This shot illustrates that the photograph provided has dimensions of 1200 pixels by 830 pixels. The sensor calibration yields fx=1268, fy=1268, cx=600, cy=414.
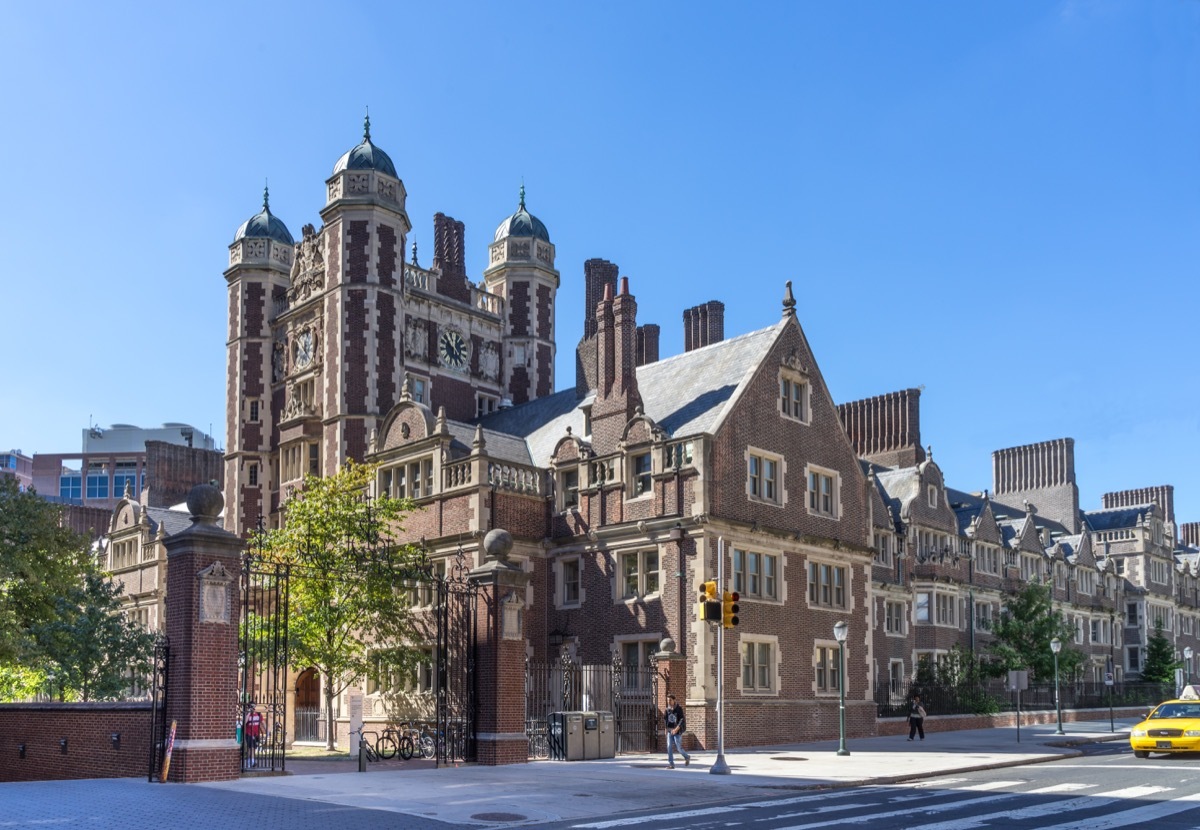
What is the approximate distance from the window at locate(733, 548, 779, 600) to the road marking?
1440cm

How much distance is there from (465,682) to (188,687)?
8.47m

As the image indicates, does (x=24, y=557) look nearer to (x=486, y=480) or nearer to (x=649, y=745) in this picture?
(x=486, y=480)

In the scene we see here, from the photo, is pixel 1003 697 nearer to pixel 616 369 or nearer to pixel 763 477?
pixel 763 477

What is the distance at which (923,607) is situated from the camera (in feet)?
188

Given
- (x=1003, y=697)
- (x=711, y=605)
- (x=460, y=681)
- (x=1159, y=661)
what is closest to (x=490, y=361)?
(x=1003, y=697)

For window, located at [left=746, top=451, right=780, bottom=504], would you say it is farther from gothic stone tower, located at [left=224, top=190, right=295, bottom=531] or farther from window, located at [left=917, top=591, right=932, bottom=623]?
gothic stone tower, located at [left=224, top=190, right=295, bottom=531]

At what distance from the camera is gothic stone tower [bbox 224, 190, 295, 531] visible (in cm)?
5494

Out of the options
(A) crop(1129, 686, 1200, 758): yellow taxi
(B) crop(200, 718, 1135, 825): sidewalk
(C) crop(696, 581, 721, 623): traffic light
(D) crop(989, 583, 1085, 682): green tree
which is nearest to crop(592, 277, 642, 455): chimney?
(B) crop(200, 718, 1135, 825): sidewalk

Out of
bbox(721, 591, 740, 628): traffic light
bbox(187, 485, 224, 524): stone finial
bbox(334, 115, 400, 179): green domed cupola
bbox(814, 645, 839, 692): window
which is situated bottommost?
bbox(814, 645, 839, 692): window

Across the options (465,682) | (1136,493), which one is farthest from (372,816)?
(1136,493)

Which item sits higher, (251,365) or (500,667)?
(251,365)

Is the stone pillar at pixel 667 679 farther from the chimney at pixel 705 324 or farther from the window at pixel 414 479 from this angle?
the chimney at pixel 705 324

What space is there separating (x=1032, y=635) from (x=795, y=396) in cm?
2217

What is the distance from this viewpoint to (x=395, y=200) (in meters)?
51.3
